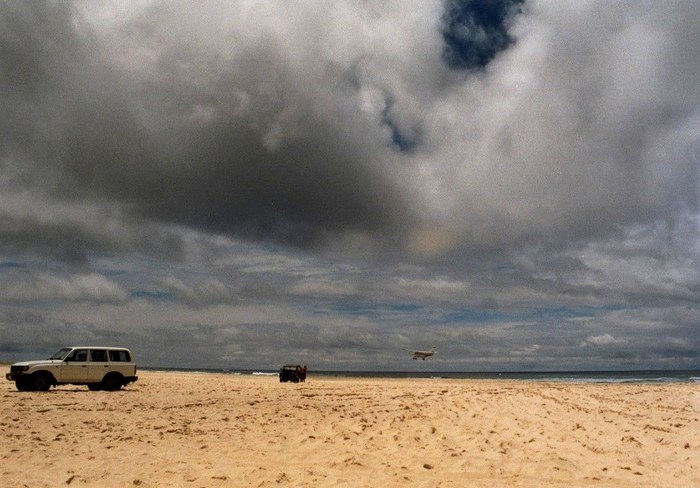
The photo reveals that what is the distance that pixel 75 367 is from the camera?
25953 mm

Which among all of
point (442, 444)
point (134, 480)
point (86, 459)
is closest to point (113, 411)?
point (86, 459)

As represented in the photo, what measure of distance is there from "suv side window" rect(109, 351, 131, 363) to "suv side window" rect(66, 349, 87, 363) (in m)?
1.17

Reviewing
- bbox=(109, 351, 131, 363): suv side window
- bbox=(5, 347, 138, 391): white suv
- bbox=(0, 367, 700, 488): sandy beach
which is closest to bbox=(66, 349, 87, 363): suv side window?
bbox=(5, 347, 138, 391): white suv

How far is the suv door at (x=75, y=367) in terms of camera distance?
84.2 feet

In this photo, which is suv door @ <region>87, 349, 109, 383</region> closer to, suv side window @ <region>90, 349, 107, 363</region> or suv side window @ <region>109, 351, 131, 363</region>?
suv side window @ <region>90, 349, 107, 363</region>

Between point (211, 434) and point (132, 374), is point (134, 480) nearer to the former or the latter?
point (211, 434)

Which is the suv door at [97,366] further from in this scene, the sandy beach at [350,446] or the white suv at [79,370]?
the sandy beach at [350,446]

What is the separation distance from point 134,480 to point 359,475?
351 centimetres

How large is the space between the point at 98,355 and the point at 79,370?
1.09m

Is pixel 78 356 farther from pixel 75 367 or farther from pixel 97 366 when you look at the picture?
pixel 97 366

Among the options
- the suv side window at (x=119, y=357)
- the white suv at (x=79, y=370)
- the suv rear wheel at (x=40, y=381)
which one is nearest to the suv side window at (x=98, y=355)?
the white suv at (x=79, y=370)

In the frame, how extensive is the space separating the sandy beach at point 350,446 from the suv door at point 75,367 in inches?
297

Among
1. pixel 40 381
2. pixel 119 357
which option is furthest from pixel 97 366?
pixel 40 381

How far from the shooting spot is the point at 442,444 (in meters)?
11.4
